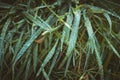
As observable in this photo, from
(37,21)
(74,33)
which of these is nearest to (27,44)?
(37,21)

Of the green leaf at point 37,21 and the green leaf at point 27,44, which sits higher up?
the green leaf at point 37,21

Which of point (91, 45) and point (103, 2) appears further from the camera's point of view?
point (103, 2)

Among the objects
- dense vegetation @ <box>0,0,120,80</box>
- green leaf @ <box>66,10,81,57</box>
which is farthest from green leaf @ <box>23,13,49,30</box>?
green leaf @ <box>66,10,81,57</box>

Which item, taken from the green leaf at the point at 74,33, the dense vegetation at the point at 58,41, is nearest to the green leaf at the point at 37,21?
the dense vegetation at the point at 58,41

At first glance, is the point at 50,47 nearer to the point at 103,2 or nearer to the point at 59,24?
the point at 59,24

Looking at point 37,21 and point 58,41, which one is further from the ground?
point 37,21

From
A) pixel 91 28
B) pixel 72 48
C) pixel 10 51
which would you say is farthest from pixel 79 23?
pixel 10 51

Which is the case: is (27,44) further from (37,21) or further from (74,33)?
(74,33)

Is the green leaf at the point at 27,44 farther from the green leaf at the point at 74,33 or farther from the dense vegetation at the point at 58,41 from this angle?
the green leaf at the point at 74,33

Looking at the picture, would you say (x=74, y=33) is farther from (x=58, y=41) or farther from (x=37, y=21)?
(x=37, y=21)
